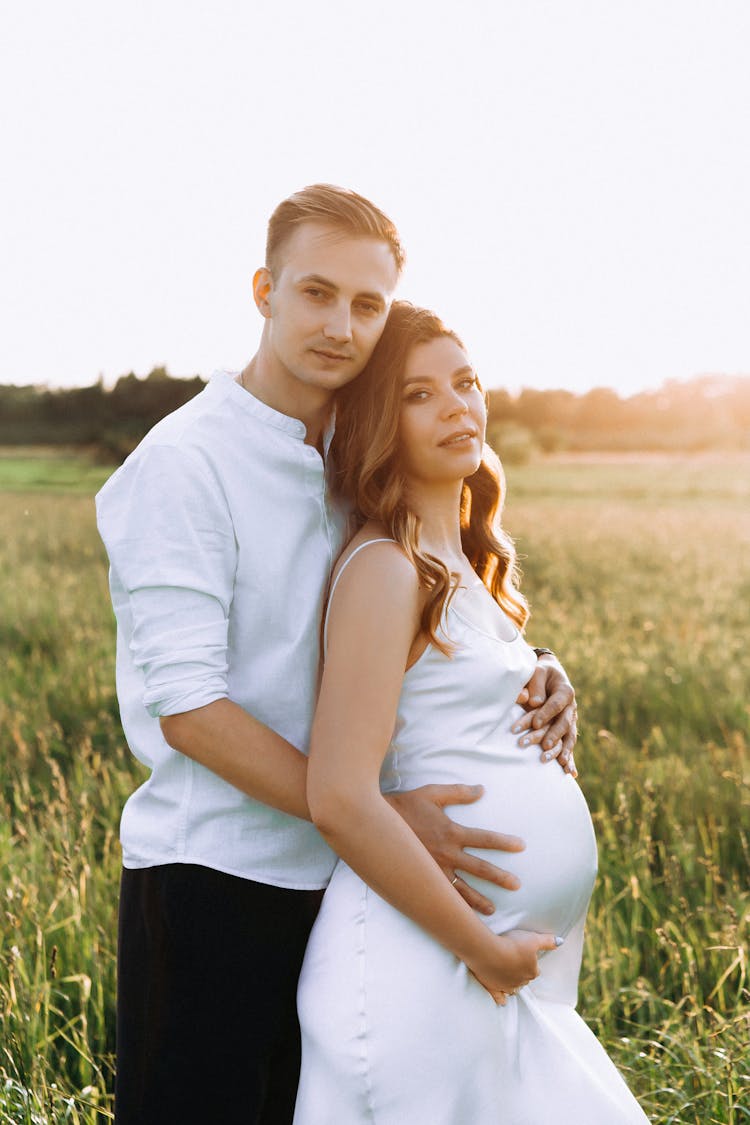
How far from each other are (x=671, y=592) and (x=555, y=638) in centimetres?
284

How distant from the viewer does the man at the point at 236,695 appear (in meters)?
1.98

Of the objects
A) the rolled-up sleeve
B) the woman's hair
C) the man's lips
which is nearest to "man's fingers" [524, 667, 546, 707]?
the woman's hair

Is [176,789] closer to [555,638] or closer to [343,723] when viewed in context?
[343,723]

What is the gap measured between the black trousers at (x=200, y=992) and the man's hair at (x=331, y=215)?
1328 millimetres

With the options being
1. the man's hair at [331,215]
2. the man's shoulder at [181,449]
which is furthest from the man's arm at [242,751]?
the man's hair at [331,215]

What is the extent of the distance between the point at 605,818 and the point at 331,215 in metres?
2.66

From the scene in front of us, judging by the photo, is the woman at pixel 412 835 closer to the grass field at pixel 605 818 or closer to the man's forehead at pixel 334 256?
the man's forehead at pixel 334 256

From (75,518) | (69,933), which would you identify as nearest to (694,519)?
(75,518)

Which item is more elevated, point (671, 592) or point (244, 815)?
point (244, 815)

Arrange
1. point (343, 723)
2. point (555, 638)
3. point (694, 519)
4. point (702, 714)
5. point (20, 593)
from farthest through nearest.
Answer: point (694, 519) < point (20, 593) < point (555, 638) < point (702, 714) < point (343, 723)

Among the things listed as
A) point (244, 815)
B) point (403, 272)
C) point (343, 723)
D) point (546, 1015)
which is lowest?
point (546, 1015)

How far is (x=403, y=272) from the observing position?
7.79ft

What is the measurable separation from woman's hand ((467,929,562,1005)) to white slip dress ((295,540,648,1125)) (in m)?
0.03

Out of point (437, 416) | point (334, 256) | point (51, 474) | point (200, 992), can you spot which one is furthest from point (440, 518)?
point (51, 474)
